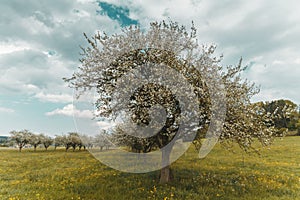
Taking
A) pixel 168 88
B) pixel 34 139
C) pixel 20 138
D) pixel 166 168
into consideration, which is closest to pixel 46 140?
pixel 34 139

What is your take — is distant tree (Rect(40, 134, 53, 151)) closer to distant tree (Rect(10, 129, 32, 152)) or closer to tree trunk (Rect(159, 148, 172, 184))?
distant tree (Rect(10, 129, 32, 152))

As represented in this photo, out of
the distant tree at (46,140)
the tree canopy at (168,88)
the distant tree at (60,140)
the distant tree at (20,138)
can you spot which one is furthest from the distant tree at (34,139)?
the tree canopy at (168,88)

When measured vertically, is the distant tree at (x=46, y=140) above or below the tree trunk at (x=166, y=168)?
above

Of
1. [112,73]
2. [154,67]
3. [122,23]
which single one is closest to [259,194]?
[154,67]

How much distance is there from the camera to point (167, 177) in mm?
15422

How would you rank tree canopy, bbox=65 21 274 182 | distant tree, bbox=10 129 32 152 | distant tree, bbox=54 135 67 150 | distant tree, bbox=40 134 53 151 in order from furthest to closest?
distant tree, bbox=40 134 53 151 < distant tree, bbox=54 135 67 150 < distant tree, bbox=10 129 32 152 < tree canopy, bbox=65 21 274 182

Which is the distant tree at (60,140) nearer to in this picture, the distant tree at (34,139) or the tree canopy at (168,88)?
the distant tree at (34,139)

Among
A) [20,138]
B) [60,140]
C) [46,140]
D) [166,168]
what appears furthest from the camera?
[46,140]

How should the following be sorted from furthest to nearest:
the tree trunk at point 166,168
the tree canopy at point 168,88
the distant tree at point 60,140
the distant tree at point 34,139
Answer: the distant tree at point 60,140 < the distant tree at point 34,139 < the tree trunk at point 166,168 < the tree canopy at point 168,88

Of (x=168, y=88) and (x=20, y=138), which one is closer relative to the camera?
(x=168, y=88)

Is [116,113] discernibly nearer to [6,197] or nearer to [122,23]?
[122,23]

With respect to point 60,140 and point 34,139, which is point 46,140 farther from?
point 60,140

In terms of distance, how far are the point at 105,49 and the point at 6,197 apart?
10594mm

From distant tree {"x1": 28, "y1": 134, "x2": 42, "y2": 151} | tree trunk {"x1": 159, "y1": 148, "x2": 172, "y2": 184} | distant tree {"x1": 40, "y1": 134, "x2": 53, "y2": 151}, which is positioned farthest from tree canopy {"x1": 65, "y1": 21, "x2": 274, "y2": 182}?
distant tree {"x1": 40, "y1": 134, "x2": 53, "y2": 151}
